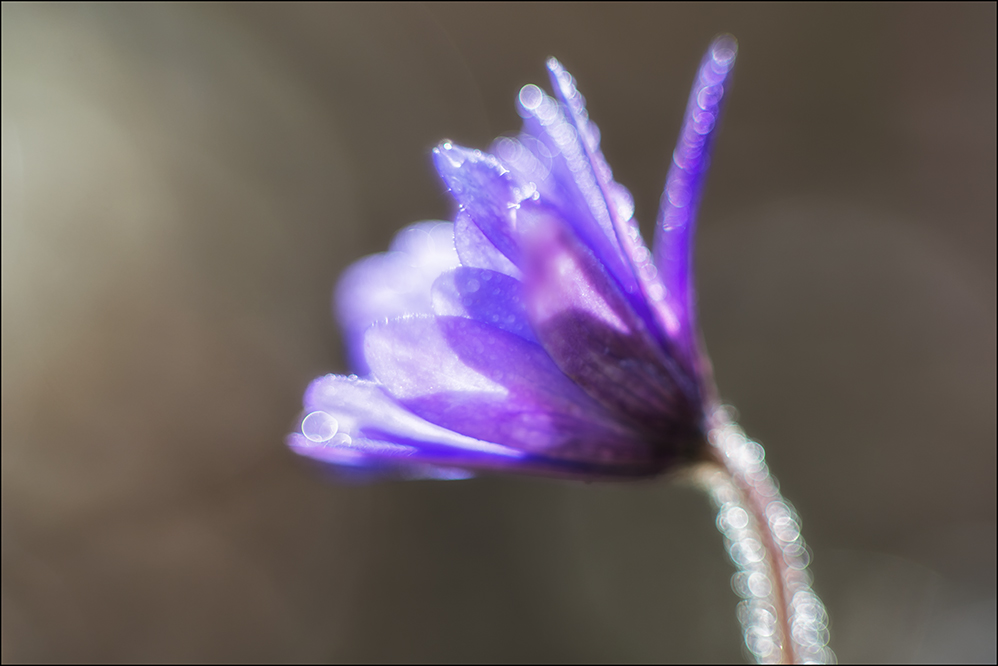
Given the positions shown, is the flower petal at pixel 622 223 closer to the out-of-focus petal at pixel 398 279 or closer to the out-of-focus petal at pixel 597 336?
the out-of-focus petal at pixel 597 336

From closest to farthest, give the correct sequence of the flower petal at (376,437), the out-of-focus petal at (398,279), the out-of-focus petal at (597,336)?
1. the out-of-focus petal at (597,336)
2. the flower petal at (376,437)
3. the out-of-focus petal at (398,279)

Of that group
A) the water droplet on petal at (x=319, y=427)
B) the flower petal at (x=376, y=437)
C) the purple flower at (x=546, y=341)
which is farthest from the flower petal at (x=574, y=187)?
the water droplet on petal at (x=319, y=427)

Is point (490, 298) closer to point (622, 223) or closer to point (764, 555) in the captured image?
point (622, 223)

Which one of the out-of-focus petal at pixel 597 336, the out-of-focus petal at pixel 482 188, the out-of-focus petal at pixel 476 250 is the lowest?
the out-of-focus petal at pixel 597 336

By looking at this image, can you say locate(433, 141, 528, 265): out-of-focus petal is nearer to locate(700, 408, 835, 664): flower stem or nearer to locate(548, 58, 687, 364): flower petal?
locate(548, 58, 687, 364): flower petal

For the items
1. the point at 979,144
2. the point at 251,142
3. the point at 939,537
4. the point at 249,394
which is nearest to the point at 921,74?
the point at 979,144

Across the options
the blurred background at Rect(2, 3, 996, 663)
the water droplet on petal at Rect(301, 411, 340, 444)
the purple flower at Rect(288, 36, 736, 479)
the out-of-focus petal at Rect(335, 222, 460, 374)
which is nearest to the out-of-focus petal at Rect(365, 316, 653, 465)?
the purple flower at Rect(288, 36, 736, 479)

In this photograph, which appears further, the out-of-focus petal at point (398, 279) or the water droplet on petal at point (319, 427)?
the out-of-focus petal at point (398, 279)
